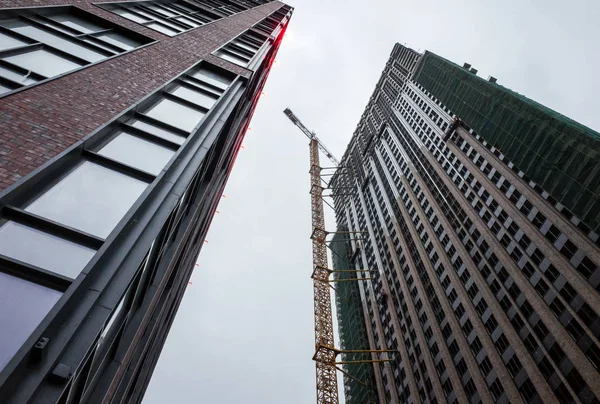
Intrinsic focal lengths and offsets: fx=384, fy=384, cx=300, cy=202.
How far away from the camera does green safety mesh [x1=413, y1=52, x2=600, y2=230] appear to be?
31.7 meters

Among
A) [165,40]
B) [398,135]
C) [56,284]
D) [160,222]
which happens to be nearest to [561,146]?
[165,40]

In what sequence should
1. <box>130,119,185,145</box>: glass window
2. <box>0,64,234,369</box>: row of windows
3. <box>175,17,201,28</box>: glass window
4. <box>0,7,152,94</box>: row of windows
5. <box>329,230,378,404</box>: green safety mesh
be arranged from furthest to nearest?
1. <box>329,230,378,404</box>: green safety mesh
2. <box>175,17,201,28</box>: glass window
3. <box>130,119,185,145</box>: glass window
4. <box>0,7,152,94</box>: row of windows
5. <box>0,64,234,369</box>: row of windows

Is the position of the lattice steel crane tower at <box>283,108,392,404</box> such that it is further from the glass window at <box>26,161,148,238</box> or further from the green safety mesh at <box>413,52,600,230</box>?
the glass window at <box>26,161,148,238</box>

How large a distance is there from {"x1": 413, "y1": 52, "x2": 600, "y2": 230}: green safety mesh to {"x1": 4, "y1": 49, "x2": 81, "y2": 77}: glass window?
35.1 m

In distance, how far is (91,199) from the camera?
6.93 meters

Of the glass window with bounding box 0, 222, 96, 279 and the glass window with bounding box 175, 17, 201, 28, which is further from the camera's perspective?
the glass window with bounding box 175, 17, 201, 28

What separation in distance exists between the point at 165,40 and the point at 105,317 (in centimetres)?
1256

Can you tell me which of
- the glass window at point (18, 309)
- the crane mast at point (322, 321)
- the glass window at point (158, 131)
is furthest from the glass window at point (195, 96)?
the crane mast at point (322, 321)

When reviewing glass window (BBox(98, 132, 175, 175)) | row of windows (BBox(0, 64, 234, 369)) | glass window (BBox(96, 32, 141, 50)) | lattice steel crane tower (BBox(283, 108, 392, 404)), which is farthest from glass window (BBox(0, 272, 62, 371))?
lattice steel crane tower (BBox(283, 108, 392, 404))

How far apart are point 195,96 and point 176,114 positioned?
1928mm

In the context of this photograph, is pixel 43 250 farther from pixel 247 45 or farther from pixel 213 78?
pixel 247 45

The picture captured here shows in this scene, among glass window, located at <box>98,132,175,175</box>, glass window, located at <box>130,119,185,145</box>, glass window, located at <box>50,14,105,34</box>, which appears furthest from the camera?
glass window, located at <box>50,14,105,34</box>

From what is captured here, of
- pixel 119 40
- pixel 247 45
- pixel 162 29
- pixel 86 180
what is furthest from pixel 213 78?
pixel 86 180

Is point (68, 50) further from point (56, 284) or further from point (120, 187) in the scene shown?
point (56, 284)
